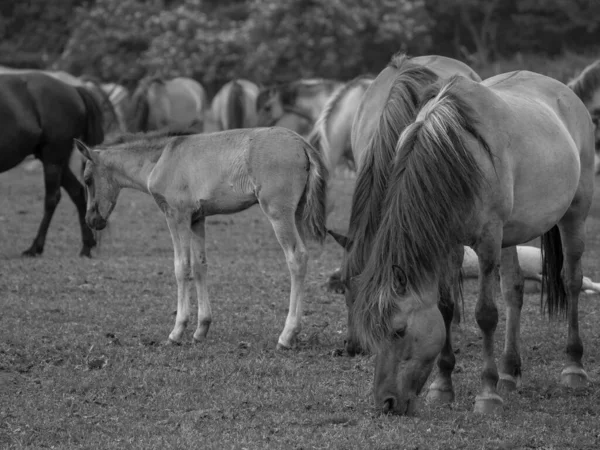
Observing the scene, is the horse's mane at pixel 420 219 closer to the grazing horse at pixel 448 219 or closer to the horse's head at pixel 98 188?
the grazing horse at pixel 448 219

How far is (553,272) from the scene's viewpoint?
690 cm

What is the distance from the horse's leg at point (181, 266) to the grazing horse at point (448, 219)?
2.00m

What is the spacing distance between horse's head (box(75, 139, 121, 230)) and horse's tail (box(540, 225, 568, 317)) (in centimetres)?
317

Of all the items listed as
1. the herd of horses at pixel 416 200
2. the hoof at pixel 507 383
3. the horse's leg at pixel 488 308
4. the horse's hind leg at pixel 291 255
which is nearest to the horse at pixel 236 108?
the herd of horses at pixel 416 200

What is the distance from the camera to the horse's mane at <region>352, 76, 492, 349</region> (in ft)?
16.3

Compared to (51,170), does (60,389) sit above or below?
above

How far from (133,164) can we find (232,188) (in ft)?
2.89

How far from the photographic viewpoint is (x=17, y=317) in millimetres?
7918

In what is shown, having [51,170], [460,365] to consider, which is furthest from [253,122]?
[460,365]

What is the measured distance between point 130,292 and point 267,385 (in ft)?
11.4

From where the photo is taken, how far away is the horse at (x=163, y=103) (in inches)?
839

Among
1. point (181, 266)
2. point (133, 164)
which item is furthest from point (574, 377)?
point (133, 164)

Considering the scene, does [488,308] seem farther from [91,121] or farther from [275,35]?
[275,35]

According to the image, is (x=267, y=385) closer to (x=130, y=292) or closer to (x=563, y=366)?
(x=563, y=366)
